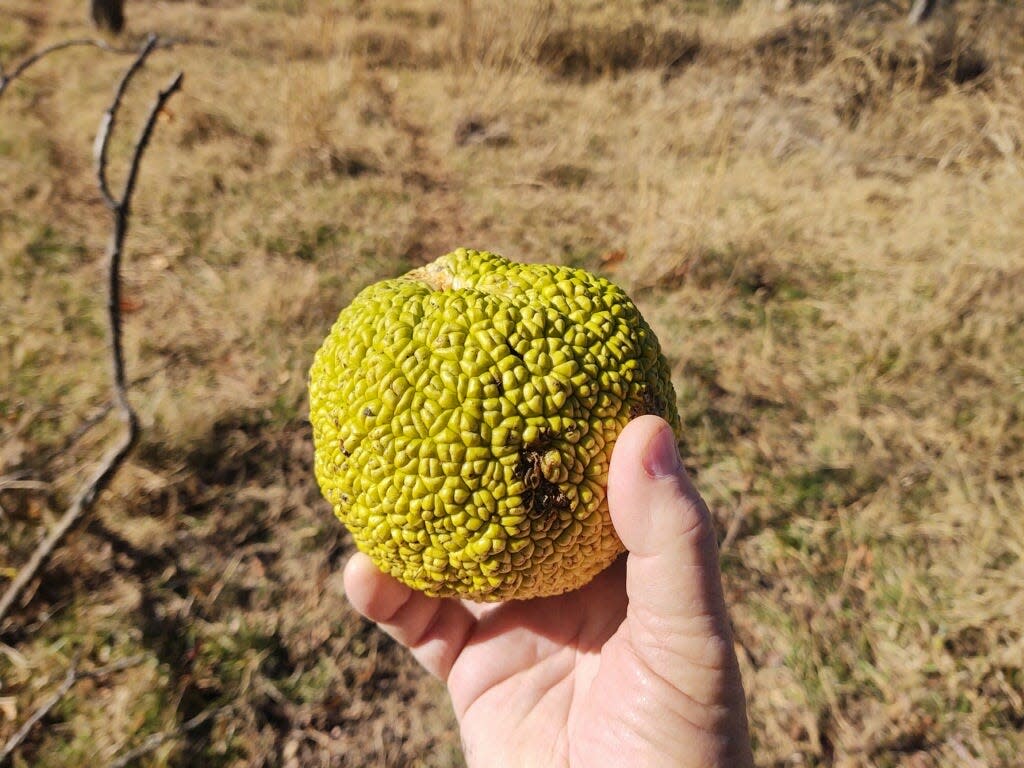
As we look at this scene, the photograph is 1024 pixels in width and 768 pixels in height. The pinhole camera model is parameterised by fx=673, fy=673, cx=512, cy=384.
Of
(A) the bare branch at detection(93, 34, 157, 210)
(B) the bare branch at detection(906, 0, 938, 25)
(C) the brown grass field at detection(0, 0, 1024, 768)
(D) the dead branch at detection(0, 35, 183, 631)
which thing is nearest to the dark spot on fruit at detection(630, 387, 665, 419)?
(C) the brown grass field at detection(0, 0, 1024, 768)

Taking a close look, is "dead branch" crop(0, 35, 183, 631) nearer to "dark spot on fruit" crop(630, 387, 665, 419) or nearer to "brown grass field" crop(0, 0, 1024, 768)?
"brown grass field" crop(0, 0, 1024, 768)

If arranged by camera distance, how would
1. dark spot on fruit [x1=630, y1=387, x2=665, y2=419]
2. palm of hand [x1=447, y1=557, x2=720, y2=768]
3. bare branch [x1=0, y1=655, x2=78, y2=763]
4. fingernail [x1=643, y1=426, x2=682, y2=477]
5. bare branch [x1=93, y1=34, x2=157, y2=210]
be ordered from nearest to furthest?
fingernail [x1=643, y1=426, x2=682, y2=477], dark spot on fruit [x1=630, y1=387, x2=665, y2=419], palm of hand [x1=447, y1=557, x2=720, y2=768], bare branch [x1=93, y1=34, x2=157, y2=210], bare branch [x1=0, y1=655, x2=78, y2=763]

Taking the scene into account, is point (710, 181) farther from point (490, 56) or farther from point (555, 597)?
point (555, 597)

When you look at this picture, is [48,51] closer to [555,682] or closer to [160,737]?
[160,737]

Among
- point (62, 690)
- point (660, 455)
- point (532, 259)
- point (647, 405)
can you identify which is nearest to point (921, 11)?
point (532, 259)

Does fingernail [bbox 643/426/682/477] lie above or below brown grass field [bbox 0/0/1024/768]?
above

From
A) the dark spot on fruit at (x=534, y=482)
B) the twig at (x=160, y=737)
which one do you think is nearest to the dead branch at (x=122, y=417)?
the twig at (x=160, y=737)

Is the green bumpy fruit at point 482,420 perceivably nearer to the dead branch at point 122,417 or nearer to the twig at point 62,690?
the dead branch at point 122,417
